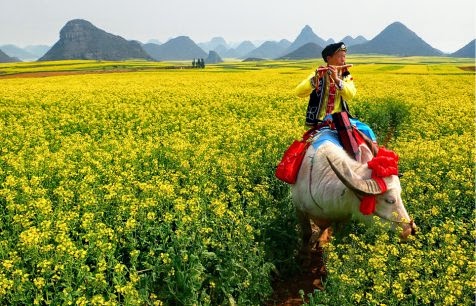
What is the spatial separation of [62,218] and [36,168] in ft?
8.05

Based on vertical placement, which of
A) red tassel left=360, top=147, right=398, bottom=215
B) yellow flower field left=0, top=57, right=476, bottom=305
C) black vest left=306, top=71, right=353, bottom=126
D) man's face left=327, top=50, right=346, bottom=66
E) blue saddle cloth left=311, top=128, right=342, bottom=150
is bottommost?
yellow flower field left=0, top=57, right=476, bottom=305

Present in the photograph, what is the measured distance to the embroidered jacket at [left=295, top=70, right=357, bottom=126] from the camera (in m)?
6.99

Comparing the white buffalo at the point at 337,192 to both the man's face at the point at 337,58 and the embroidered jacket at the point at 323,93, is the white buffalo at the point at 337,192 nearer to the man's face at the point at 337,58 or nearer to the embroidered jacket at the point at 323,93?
the embroidered jacket at the point at 323,93

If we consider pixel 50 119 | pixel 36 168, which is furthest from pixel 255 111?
pixel 36 168

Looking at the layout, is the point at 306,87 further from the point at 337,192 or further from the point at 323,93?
the point at 337,192

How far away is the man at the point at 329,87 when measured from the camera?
22.4 ft

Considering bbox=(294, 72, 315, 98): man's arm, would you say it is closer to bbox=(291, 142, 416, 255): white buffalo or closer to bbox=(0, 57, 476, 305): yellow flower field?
bbox=(291, 142, 416, 255): white buffalo

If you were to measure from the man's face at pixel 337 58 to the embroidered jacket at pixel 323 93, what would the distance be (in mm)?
237

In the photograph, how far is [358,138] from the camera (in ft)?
23.3

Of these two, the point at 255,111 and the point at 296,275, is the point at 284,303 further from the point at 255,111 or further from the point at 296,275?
the point at 255,111

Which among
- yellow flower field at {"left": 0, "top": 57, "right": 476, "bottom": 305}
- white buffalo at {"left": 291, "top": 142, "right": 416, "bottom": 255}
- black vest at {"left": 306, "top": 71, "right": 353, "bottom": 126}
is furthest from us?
black vest at {"left": 306, "top": 71, "right": 353, "bottom": 126}

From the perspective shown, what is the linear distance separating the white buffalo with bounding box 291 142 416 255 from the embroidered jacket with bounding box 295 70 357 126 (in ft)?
2.69

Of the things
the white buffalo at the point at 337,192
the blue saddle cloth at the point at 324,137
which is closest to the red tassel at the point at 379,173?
the white buffalo at the point at 337,192

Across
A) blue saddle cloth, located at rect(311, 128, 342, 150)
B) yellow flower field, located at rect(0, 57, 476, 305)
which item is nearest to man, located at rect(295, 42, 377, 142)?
blue saddle cloth, located at rect(311, 128, 342, 150)
